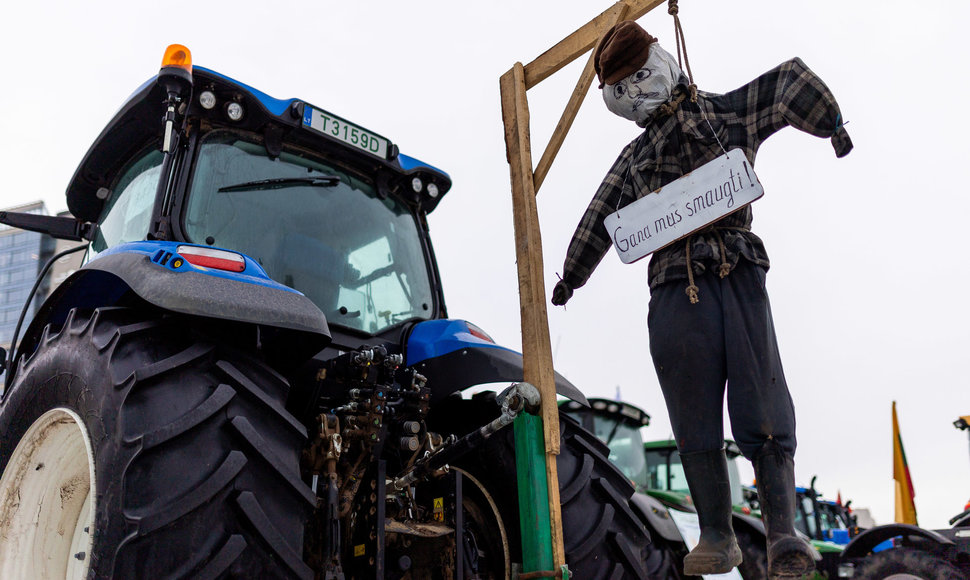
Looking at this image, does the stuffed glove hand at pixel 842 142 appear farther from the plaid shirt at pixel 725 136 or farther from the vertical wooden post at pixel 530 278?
the vertical wooden post at pixel 530 278

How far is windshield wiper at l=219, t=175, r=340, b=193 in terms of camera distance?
274cm

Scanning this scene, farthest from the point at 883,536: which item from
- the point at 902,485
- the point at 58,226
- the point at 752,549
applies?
the point at 58,226

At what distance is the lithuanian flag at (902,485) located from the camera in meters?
8.74

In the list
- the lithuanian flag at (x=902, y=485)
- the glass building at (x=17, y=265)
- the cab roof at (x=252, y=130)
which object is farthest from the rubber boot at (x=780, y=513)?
the lithuanian flag at (x=902, y=485)

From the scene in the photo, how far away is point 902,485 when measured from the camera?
9.20 m

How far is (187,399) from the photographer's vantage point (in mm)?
1894

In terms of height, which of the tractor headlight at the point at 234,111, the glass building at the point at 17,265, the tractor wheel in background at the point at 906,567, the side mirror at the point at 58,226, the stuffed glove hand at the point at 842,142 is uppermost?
the glass building at the point at 17,265

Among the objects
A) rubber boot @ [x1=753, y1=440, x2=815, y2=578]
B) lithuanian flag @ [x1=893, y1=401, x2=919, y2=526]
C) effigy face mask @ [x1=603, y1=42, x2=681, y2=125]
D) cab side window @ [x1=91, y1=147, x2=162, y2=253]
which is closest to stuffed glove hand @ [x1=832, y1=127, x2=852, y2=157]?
effigy face mask @ [x1=603, y1=42, x2=681, y2=125]

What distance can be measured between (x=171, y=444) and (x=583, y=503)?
1.42 meters

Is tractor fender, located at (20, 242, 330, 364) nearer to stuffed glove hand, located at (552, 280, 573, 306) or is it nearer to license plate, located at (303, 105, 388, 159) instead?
stuffed glove hand, located at (552, 280, 573, 306)

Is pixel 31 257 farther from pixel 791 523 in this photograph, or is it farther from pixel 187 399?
pixel 791 523

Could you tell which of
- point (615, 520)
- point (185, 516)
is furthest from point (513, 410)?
point (185, 516)

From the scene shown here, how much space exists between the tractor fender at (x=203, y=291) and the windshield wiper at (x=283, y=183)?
51cm

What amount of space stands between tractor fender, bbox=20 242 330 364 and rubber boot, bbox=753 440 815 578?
1184mm
